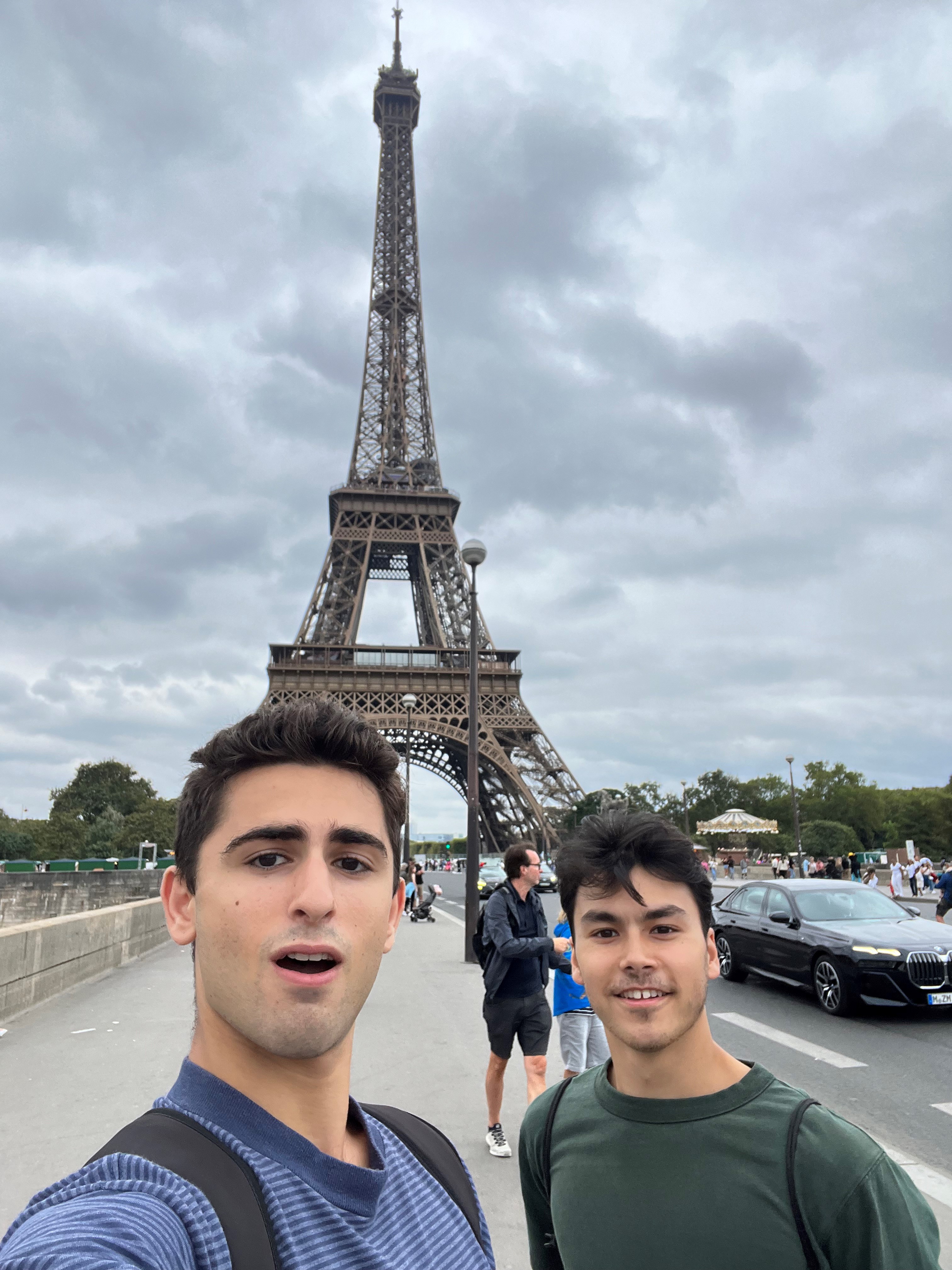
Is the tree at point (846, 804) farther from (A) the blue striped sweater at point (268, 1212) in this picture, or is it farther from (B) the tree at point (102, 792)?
(A) the blue striped sweater at point (268, 1212)

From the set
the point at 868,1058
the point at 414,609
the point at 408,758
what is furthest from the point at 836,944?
the point at 414,609

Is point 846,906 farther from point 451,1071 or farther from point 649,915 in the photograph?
point 649,915

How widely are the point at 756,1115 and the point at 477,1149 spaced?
3883 millimetres

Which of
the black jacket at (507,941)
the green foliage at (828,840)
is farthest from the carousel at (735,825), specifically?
the black jacket at (507,941)

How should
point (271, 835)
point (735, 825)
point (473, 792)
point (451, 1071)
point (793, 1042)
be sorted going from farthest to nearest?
point (735, 825) < point (473, 792) < point (793, 1042) < point (451, 1071) < point (271, 835)

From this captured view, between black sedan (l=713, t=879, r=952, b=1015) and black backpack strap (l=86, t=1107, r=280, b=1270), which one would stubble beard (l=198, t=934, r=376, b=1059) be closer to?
black backpack strap (l=86, t=1107, r=280, b=1270)

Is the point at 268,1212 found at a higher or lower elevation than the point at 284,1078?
lower

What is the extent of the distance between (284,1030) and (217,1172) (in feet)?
0.67

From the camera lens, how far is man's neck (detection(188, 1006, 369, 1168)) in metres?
1.21

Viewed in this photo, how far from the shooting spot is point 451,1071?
22.1 ft

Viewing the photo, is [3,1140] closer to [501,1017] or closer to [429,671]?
[501,1017]

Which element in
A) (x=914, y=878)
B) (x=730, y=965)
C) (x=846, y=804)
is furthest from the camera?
(x=846, y=804)

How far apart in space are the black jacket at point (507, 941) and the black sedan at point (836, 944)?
10.2 feet

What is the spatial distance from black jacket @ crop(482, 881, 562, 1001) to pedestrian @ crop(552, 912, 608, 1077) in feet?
0.39
